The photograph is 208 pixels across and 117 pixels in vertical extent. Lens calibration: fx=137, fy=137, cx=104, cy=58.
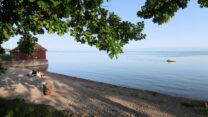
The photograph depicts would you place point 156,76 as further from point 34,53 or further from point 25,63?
point 25,63

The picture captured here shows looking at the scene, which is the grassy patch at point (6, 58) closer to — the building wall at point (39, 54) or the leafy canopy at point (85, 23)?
the building wall at point (39, 54)

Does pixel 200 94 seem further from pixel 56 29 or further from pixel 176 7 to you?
pixel 56 29

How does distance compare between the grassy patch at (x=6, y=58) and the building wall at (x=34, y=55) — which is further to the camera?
the building wall at (x=34, y=55)

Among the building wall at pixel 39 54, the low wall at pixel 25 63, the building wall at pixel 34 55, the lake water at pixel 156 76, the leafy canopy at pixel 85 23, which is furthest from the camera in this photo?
the building wall at pixel 39 54

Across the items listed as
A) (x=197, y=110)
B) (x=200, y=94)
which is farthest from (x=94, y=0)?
(x=200, y=94)

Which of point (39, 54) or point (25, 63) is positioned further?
point (39, 54)

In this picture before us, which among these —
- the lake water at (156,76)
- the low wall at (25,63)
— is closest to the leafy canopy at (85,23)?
the lake water at (156,76)

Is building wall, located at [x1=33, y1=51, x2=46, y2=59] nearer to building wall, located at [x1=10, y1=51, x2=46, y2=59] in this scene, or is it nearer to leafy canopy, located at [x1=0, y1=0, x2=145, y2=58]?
building wall, located at [x1=10, y1=51, x2=46, y2=59]

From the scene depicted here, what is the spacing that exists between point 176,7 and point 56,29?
7.98 m

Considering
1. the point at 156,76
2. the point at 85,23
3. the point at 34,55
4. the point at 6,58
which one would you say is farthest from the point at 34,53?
the point at 85,23

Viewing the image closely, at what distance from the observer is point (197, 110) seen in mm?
12664

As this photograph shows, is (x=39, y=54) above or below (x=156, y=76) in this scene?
above

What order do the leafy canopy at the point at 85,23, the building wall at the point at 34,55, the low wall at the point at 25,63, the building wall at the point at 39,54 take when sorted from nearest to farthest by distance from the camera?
the leafy canopy at the point at 85,23
the low wall at the point at 25,63
the building wall at the point at 34,55
the building wall at the point at 39,54

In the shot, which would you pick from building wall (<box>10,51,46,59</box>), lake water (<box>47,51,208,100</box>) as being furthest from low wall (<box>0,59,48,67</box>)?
lake water (<box>47,51,208,100</box>)
